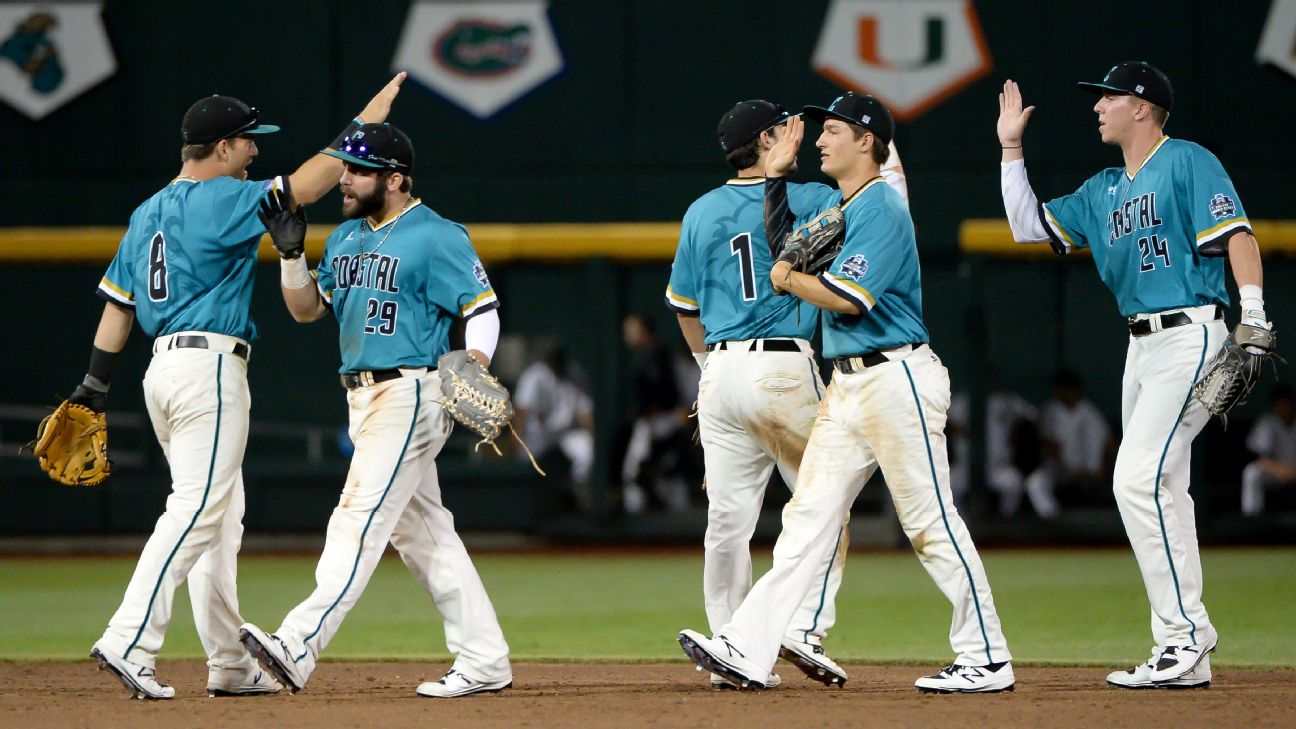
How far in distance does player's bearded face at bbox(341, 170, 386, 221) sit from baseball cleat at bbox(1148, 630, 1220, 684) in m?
2.92

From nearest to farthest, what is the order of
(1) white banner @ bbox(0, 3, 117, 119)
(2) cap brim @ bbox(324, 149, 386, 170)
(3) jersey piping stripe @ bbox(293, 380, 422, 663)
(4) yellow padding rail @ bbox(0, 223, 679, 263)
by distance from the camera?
(3) jersey piping stripe @ bbox(293, 380, 422, 663) → (2) cap brim @ bbox(324, 149, 386, 170) → (4) yellow padding rail @ bbox(0, 223, 679, 263) → (1) white banner @ bbox(0, 3, 117, 119)

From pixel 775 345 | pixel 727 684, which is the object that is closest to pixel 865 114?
pixel 775 345

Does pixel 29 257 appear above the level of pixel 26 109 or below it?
below

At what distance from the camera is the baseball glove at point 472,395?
17.3 ft

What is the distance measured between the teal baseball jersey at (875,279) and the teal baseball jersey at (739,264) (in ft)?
1.13

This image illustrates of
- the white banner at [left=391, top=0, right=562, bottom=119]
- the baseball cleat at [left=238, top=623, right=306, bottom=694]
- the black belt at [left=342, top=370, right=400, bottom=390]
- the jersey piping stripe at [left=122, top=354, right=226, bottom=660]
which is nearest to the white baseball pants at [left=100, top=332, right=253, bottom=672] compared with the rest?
the jersey piping stripe at [left=122, top=354, right=226, bottom=660]

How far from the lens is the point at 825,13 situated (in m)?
13.8

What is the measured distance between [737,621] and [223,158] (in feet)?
7.53

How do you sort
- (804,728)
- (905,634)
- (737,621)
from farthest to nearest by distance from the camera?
(905,634) → (737,621) → (804,728)

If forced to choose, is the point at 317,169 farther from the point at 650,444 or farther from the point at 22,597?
the point at 650,444

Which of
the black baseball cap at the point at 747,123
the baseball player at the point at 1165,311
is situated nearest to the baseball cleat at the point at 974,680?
the baseball player at the point at 1165,311

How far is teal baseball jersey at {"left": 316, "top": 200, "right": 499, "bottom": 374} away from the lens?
213 inches

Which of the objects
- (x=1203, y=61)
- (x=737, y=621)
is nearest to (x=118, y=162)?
(x=1203, y=61)

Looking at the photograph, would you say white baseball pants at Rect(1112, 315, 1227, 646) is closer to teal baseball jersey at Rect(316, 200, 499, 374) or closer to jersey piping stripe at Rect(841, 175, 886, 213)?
jersey piping stripe at Rect(841, 175, 886, 213)
